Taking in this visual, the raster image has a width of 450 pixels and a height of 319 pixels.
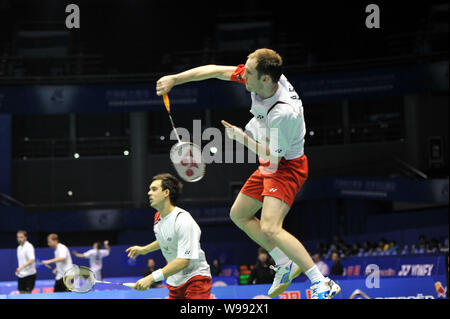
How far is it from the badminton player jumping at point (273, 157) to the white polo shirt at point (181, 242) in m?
0.53

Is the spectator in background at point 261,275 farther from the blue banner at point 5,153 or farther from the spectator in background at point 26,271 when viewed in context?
the blue banner at point 5,153

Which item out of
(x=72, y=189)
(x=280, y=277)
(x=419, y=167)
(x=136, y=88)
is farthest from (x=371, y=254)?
Result: (x=72, y=189)

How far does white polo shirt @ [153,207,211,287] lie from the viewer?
5.73 meters

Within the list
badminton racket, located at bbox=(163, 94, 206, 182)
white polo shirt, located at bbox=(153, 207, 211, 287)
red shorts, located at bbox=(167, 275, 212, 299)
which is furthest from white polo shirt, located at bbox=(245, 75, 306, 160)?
red shorts, located at bbox=(167, 275, 212, 299)

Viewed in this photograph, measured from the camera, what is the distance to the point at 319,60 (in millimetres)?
24250

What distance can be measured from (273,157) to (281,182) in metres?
0.26

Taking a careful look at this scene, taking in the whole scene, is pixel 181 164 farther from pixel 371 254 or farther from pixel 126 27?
pixel 126 27

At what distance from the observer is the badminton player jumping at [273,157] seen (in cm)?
487

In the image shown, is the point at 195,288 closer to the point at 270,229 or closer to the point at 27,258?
the point at 270,229

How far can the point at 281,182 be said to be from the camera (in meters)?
5.12

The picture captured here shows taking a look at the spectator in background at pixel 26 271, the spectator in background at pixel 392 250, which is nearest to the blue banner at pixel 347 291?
the spectator in background at pixel 26 271

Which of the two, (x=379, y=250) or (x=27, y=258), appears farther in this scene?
(x=379, y=250)

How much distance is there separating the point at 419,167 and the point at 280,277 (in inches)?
725

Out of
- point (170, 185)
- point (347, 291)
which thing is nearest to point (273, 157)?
point (170, 185)
